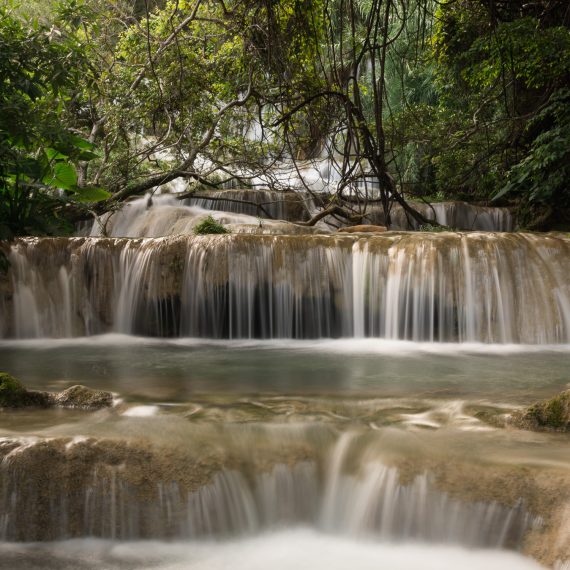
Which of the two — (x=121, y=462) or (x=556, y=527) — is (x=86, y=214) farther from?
(x=556, y=527)

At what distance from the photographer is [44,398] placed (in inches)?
169

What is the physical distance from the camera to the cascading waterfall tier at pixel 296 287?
7797 mm

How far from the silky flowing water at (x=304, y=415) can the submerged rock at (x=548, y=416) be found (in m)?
0.10

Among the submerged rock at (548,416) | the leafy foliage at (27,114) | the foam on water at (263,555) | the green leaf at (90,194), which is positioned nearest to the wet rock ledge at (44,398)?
the foam on water at (263,555)

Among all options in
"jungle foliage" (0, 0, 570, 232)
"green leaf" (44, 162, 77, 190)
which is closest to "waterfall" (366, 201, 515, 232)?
"jungle foliage" (0, 0, 570, 232)

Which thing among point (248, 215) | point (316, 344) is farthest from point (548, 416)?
point (248, 215)

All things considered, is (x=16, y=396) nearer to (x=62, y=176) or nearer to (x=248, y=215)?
(x=62, y=176)

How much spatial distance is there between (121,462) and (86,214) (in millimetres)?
8811

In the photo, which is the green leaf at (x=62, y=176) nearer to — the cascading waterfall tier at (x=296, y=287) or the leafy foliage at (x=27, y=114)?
the leafy foliage at (x=27, y=114)

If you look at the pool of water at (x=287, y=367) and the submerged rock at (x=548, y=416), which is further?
the pool of water at (x=287, y=367)

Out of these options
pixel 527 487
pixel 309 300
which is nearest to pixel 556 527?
pixel 527 487

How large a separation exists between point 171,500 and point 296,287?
195 inches

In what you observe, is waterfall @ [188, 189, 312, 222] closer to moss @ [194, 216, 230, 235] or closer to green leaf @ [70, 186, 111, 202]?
moss @ [194, 216, 230, 235]

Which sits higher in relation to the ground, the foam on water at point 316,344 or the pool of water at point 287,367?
the foam on water at point 316,344
